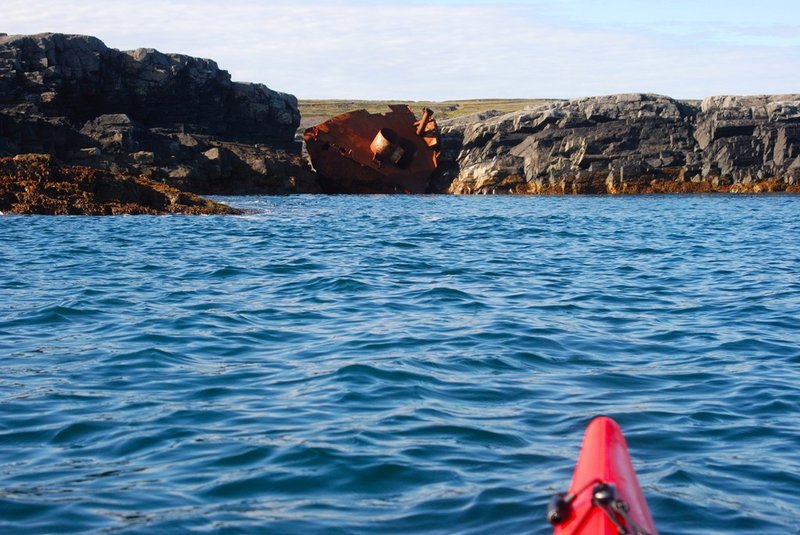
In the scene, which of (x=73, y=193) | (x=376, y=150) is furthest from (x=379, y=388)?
(x=376, y=150)

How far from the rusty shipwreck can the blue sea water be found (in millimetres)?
26459

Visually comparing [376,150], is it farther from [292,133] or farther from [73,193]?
[73,193]

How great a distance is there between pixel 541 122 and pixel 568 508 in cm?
4499

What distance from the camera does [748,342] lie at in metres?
9.19

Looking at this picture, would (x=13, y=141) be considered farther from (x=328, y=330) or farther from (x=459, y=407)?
(x=459, y=407)

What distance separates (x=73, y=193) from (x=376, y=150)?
19742 millimetres

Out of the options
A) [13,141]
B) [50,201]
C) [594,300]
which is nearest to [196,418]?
[594,300]

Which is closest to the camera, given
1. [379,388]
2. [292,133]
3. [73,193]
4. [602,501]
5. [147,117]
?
[602,501]

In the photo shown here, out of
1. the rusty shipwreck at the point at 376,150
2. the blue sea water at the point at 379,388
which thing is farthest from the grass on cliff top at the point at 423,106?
the blue sea water at the point at 379,388

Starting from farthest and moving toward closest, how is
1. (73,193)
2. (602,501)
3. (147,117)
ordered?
(147,117), (73,193), (602,501)

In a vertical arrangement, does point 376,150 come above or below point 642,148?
below

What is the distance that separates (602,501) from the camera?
11.3 feet

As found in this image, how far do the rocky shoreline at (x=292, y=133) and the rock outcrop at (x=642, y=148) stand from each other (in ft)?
0.20

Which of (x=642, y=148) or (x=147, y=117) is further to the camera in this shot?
(x=642, y=148)
